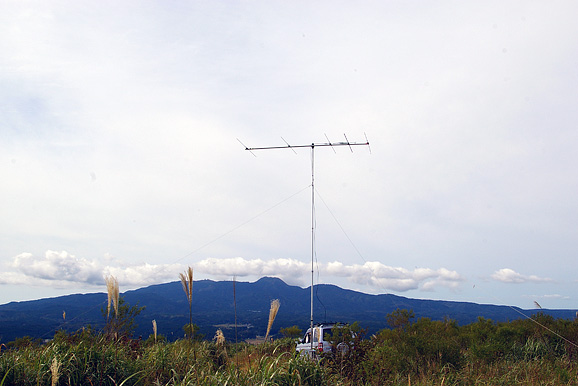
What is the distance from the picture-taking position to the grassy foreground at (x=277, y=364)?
6672mm

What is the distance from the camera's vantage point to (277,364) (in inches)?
269

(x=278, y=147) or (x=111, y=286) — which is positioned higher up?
(x=278, y=147)

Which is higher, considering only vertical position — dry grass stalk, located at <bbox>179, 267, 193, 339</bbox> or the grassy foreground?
dry grass stalk, located at <bbox>179, 267, 193, 339</bbox>

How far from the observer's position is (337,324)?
1213 cm

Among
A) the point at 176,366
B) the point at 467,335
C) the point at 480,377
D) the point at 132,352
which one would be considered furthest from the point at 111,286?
the point at 467,335

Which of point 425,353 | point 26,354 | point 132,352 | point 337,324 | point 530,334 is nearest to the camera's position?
point 26,354

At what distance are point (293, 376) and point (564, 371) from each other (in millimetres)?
6113

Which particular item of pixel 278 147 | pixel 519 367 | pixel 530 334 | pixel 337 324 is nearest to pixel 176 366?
pixel 337 324

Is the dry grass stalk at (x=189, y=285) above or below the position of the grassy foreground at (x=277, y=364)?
above

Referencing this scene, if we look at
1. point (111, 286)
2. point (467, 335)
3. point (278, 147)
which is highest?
point (278, 147)

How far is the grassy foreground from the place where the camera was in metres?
6.67

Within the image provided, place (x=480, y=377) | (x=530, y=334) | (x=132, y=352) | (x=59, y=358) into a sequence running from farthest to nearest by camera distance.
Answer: (x=530, y=334) → (x=132, y=352) → (x=480, y=377) → (x=59, y=358)

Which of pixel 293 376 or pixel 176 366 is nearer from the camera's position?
pixel 293 376

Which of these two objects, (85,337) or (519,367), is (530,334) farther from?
(85,337)
